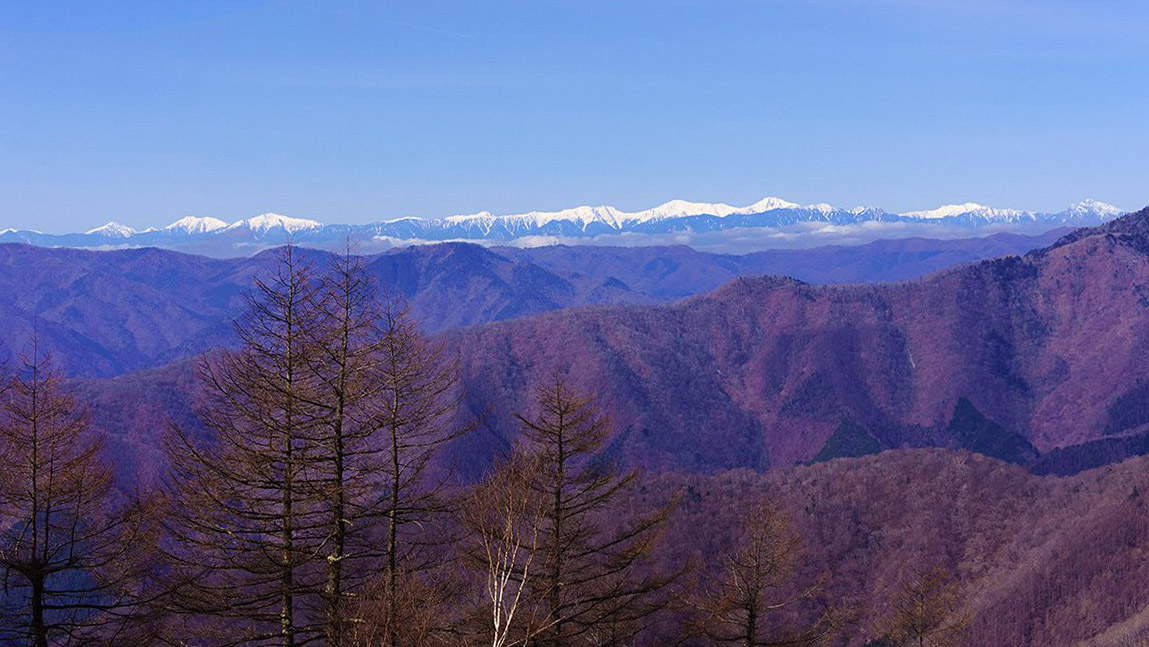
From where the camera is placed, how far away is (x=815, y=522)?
138 m

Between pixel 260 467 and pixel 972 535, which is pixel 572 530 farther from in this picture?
pixel 972 535

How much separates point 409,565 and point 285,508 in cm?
449

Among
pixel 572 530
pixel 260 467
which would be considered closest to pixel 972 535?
pixel 572 530

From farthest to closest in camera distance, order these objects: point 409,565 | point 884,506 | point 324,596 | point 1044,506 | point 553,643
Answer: point 884,506, point 1044,506, point 409,565, point 553,643, point 324,596

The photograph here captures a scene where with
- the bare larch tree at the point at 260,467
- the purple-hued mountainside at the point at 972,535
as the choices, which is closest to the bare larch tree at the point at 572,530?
the bare larch tree at the point at 260,467

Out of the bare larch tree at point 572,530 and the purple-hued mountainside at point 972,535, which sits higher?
the bare larch tree at point 572,530

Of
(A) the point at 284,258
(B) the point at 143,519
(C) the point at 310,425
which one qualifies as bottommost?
(B) the point at 143,519

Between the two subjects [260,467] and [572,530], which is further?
[572,530]

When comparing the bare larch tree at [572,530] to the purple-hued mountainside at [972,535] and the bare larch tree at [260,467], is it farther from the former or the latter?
the purple-hued mountainside at [972,535]

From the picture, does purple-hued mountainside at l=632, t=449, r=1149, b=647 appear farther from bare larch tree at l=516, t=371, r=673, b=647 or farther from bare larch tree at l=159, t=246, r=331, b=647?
bare larch tree at l=159, t=246, r=331, b=647

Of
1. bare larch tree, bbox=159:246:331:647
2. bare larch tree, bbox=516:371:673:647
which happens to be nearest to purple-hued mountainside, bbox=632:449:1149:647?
bare larch tree, bbox=516:371:673:647

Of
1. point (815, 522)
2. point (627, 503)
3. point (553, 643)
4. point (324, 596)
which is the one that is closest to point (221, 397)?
point (324, 596)

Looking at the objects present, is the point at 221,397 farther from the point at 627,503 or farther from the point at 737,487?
the point at 737,487

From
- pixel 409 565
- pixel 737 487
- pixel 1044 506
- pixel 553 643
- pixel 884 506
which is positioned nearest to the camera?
pixel 553 643
